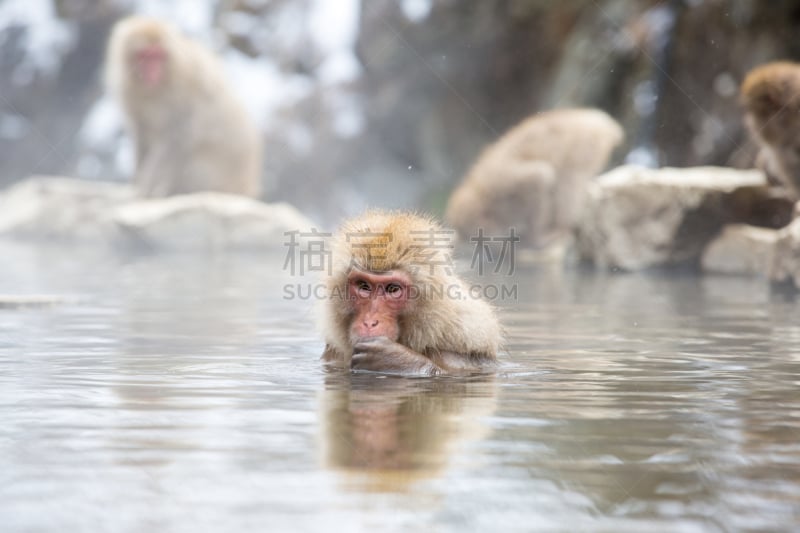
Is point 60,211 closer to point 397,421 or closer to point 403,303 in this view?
point 403,303

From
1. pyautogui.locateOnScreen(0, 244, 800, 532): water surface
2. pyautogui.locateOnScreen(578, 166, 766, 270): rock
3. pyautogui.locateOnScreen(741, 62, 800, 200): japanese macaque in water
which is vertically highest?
pyautogui.locateOnScreen(741, 62, 800, 200): japanese macaque in water

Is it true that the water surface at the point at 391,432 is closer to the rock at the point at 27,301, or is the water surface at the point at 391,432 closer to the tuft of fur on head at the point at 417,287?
the tuft of fur on head at the point at 417,287

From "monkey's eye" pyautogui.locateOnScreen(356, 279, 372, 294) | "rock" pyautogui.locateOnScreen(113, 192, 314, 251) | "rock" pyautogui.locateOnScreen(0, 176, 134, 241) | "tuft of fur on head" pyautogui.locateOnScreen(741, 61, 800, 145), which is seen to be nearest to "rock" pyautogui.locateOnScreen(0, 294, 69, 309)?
"monkey's eye" pyautogui.locateOnScreen(356, 279, 372, 294)

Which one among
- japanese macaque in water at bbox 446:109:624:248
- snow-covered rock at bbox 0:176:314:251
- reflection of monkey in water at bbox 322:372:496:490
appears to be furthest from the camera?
snow-covered rock at bbox 0:176:314:251

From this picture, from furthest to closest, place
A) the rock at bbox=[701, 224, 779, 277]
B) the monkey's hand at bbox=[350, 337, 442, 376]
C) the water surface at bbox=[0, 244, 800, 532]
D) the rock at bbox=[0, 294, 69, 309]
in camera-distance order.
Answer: the rock at bbox=[701, 224, 779, 277] → the rock at bbox=[0, 294, 69, 309] → the monkey's hand at bbox=[350, 337, 442, 376] → the water surface at bbox=[0, 244, 800, 532]

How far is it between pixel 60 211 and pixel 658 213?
990 cm

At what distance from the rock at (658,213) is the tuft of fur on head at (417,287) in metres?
7.08

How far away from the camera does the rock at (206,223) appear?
564 inches

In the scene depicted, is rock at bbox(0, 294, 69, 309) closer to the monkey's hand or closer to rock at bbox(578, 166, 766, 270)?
the monkey's hand

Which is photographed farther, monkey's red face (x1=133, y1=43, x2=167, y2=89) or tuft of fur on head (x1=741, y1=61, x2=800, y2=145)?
monkey's red face (x1=133, y1=43, x2=167, y2=89)

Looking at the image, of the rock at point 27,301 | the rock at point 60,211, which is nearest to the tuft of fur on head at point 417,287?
the rock at point 27,301

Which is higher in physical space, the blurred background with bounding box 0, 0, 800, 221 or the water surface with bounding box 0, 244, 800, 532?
the blurred background with bounding box 0, 0, 800, 221

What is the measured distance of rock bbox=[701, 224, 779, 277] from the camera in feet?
35.4

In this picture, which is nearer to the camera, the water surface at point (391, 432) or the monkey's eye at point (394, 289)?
the water surface at point (391, 432)
